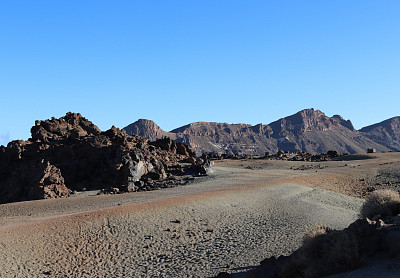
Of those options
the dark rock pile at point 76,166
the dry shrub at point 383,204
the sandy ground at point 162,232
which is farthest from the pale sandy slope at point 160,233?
the dark rock pile at point 76,166

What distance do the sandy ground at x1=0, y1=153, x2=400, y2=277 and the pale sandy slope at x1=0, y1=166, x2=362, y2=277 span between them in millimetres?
35

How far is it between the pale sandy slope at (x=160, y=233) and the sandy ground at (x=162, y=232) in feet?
0.11

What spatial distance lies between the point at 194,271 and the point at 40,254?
5980 mm

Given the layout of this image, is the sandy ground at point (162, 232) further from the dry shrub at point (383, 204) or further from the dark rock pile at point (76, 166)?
the dark rock pile at point (76, 166)

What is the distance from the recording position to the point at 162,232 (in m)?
17.3

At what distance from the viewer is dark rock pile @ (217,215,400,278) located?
31.4ft

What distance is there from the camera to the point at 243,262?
13945 millimetres

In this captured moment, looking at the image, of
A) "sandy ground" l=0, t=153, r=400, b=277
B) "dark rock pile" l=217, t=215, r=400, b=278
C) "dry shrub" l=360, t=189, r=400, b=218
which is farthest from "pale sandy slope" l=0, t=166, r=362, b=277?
"dark rock pile" l=217, t=215, r=400, b=278

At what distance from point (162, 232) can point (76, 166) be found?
19.2m

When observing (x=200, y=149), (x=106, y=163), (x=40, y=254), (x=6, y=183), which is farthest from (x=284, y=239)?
(x=200, y=149)

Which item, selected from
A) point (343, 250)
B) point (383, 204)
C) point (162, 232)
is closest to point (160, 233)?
point (162, 232)

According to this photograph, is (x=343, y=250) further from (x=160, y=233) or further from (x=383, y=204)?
(x=160, y=233)

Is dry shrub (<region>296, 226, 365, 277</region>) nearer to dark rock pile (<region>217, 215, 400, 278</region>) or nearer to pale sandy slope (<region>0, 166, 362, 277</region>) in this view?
dark rock pile (<region>217, 215, 400, 278</region>)

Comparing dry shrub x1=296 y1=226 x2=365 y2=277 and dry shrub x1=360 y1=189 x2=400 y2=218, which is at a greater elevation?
dry shrub x1=360 y1=189 x2=400 y2=218
